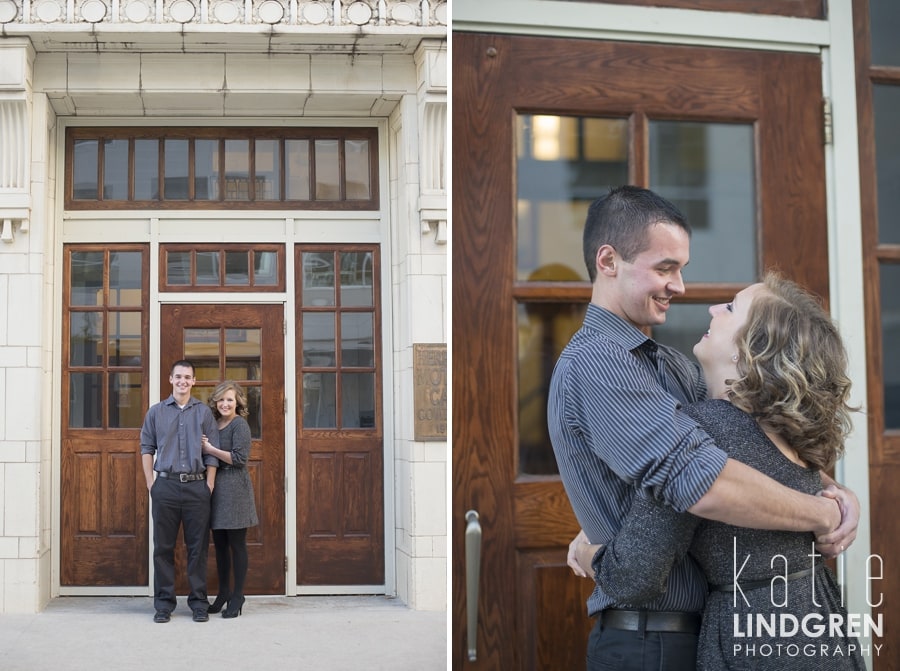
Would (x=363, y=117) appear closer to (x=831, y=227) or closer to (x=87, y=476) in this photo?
(x=87, y=476)

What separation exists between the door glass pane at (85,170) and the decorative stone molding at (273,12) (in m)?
0.44

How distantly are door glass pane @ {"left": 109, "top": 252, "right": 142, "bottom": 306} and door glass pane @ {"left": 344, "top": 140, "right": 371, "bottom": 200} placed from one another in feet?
2.80

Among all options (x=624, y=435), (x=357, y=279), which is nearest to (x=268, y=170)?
(x=357, y=279)

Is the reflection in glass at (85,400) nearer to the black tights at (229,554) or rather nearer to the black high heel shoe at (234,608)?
the black tights at (229,554)

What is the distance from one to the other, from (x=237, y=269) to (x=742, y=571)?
8.71 ft

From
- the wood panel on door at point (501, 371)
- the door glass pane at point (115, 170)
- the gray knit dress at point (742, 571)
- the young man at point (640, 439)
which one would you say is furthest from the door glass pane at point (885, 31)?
the door glass pane at point (115, 170)

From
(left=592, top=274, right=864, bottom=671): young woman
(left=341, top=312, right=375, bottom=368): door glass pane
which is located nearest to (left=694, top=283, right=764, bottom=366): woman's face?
(left=592, top=274, right=864, bottom=671): young woman

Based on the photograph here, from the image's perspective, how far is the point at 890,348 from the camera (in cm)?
207

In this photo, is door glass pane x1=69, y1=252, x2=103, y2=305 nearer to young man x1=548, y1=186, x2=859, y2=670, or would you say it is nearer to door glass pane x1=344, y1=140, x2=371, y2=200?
door glass pane x1=344, y1=140, x2=371, y2=200

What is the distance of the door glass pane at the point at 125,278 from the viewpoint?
3146 mm

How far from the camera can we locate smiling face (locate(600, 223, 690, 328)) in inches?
50.1

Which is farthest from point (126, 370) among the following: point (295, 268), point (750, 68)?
point (750, 68)

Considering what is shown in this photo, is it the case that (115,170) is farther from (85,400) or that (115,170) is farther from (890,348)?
(890,348)

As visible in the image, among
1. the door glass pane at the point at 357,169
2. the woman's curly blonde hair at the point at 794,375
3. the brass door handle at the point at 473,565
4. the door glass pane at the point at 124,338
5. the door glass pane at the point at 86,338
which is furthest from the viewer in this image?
the door glass pane at the point at 357,169
